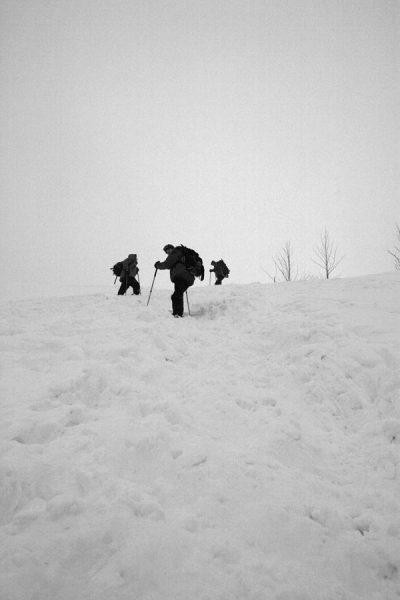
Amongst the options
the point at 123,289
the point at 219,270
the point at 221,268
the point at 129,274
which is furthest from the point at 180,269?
the point at 221,268

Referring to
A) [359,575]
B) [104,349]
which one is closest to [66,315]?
[104,349]

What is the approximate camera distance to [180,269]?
946cm

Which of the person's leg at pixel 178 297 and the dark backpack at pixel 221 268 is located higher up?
the dark backpack at pixel 221 268

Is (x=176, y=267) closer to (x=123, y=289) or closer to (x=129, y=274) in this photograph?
(x=129, y=274)

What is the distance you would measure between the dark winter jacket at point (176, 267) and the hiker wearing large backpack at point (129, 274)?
3537 millimetres

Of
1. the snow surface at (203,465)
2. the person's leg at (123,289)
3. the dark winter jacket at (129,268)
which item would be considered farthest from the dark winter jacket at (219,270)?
the snow surface at (203,465)

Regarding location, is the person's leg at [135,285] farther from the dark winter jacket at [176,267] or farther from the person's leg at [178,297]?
the person's leg at [178,297]

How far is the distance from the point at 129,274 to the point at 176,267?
3888mm

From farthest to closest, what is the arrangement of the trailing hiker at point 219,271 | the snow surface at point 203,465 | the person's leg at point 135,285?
the trailing hiker at point 219,271 → the person's leg at point 135,285 → the snow surface at point 203,465

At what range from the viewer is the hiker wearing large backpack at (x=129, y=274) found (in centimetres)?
1267

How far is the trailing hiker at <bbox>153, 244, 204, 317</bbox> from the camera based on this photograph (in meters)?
9.39

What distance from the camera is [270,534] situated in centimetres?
262

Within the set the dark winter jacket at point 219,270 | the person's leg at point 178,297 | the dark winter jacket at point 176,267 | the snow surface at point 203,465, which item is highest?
the dark winter jacket at point 219,270

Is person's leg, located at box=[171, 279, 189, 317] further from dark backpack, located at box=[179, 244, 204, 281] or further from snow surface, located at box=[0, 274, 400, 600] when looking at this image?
snow surface, located at box=[0, 274, 400, 600]
